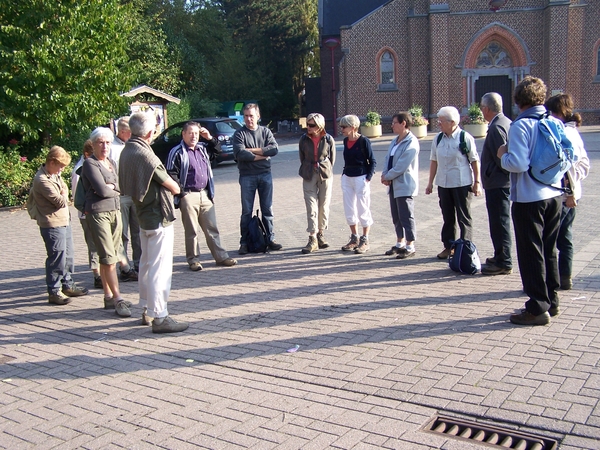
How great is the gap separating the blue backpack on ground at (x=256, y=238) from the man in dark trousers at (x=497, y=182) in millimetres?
3104

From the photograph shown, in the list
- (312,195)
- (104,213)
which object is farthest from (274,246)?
(104,213)

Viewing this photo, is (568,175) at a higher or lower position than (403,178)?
higher

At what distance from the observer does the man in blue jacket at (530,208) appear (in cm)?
A: 500

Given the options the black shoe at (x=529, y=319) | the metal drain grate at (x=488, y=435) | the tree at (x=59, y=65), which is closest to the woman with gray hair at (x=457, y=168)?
the black shoe at (x=529, y=319)

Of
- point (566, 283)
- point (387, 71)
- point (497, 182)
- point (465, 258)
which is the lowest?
point (566, 283)

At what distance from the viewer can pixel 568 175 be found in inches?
212

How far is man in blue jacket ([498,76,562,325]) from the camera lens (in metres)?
5.00

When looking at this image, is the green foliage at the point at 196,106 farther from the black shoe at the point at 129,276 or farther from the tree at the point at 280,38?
the black shoe at the point at 129,276

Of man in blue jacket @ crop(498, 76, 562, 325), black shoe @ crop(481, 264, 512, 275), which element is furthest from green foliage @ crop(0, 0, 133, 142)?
man in blue jacket @ crop(498, 76, 562, 325)

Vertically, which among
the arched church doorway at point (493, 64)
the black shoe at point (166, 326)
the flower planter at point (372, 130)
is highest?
the arched church doorway at point (493, 64)

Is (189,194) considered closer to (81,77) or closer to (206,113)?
(81,77)

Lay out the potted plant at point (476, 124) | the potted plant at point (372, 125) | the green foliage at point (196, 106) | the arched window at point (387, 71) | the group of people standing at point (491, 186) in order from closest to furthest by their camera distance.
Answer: the group of people standing at point (491, 186)
the potted plant at point (476, 124)
the green foliage at point (196, 106)
the potted plant at point (372, 125)
the arched window at point (387, 71)

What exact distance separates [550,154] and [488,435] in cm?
242

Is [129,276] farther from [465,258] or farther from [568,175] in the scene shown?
[568,175]
